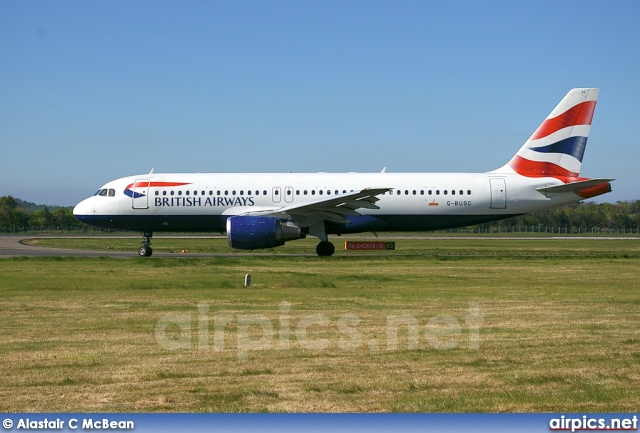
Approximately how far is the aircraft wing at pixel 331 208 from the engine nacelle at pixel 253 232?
1.12 m

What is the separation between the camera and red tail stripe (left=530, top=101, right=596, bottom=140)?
33656 millimetres

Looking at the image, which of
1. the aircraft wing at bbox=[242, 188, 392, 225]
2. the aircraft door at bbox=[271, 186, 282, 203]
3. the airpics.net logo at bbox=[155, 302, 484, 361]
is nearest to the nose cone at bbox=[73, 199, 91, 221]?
the aircraft wing at bbox=[242, 188, 392, 225]

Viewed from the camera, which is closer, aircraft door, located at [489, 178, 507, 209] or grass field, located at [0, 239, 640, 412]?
grass field, located at [0, 239, 640, 412]

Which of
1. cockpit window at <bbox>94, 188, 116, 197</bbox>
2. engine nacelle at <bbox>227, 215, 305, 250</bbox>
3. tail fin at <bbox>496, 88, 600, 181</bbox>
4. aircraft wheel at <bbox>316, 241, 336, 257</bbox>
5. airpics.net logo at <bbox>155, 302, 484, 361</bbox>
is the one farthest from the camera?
cockpit window at <bbox>94, 188, 116, 197</bbox>

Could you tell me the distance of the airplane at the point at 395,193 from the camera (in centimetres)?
3309

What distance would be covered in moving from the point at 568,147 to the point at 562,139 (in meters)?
0.42

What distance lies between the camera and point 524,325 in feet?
40.1

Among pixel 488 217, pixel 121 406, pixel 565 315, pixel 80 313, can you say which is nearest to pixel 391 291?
pixel 565 315

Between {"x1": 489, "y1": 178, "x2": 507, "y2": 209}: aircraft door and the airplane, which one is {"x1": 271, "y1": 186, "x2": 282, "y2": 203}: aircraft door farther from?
{"x1": 489, "y1": 178, "x2": 507, "y2": 209}: aircraft door

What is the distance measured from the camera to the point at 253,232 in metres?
29.8

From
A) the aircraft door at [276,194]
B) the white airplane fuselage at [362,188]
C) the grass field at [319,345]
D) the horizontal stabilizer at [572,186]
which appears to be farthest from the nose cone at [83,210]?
the horizontal stabilizer at [572,186]

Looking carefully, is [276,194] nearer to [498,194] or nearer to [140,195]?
[140,195]

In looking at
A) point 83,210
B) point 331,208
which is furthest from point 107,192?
point 331,208

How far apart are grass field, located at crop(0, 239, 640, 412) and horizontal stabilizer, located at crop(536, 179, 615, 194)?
13455 mm
